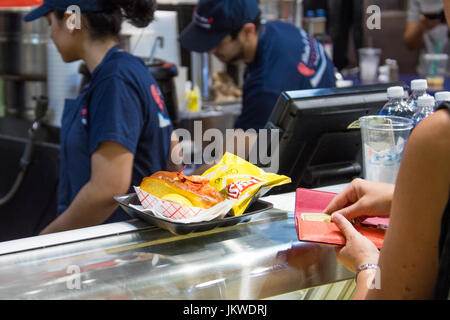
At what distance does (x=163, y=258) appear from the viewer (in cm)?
120

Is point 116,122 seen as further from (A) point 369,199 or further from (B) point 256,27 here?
(B) point 256,27

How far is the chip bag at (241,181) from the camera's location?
4.55 ft

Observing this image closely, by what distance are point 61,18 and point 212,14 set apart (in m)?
0.91

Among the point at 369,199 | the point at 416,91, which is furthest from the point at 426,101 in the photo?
the point at 369,199

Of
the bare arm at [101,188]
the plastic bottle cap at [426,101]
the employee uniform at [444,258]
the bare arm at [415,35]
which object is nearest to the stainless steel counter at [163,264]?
the employee uniform at [444,258]

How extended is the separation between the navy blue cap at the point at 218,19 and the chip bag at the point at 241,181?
4.87 feet

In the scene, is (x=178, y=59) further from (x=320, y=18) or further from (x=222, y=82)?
(x=320, y=18)

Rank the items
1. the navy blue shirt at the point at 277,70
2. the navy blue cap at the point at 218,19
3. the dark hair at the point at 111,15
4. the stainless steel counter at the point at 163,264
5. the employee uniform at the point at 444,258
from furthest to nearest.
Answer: the navy blue cap at the point at 218,19, the navy blue shirt at the point at 277,70, the dark hair at the point at 111,15, the stainless steel counter at the point at 163,264, the employee uniform at the point at 444,258

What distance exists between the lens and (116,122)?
1970mm

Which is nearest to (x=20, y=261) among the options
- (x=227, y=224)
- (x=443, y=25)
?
(x=227, y=224)

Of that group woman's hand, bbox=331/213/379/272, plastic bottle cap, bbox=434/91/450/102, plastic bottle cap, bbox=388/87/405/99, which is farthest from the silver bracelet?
plastic bottle cap, bbox=388/87/405/99

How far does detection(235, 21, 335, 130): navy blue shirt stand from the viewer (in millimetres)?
2637

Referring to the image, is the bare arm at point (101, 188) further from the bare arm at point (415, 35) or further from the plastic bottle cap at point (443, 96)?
the bare arm at point (415, 35)

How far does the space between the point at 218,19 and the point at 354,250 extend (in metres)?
1.93
